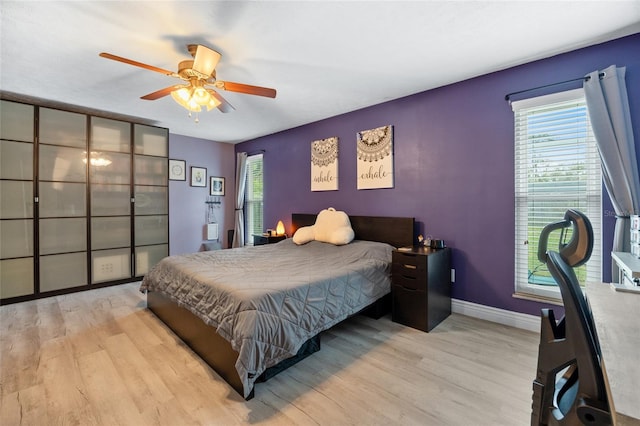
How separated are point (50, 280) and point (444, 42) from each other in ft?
17.2

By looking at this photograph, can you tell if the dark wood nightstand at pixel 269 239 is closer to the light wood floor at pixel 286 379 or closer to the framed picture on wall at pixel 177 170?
the framed picture on wall at pixel 177 170

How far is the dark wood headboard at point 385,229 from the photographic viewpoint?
10.7ft

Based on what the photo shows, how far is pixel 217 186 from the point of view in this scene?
5707mm

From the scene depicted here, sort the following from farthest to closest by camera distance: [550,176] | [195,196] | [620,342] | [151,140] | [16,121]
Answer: [195,196] → [151,140] → [16,121] → [550,176] → [620,342]

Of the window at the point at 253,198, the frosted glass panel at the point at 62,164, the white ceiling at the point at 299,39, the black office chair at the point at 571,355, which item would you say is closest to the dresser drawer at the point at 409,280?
the black office chair at the point at 571,355

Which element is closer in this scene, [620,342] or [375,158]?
[620,342]

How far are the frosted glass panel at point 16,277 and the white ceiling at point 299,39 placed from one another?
6.72ft

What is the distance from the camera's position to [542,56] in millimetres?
2445

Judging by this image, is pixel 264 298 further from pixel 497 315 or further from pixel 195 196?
pixel 195 196

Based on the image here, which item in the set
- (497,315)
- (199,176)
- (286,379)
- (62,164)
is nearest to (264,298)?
(286,379)

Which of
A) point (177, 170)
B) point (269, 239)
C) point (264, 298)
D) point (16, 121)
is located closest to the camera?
point (264, 298)

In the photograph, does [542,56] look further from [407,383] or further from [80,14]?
[80,14]

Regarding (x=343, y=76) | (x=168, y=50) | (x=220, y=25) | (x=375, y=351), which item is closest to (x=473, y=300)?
(x=375, y=351)

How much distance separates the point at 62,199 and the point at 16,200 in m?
0.42
